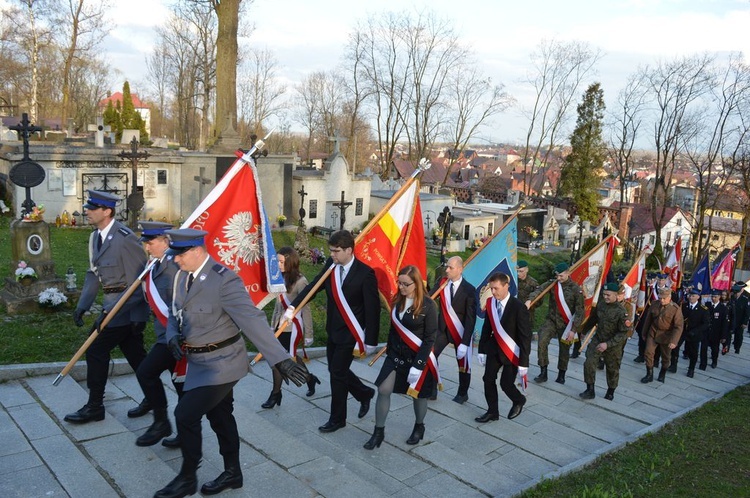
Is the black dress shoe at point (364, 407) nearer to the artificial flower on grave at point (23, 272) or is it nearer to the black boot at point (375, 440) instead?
the black boot at point (375, 440)

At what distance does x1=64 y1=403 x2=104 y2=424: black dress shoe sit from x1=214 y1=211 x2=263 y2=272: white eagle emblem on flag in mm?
1869

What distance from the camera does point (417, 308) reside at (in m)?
5.95

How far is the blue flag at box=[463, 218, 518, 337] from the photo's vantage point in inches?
357

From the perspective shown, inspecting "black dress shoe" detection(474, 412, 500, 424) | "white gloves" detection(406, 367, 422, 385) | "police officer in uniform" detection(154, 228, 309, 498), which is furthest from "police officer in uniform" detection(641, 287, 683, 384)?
"police officer in uniform" detection(154, 228, 309, 498)

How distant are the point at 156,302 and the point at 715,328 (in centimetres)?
1073

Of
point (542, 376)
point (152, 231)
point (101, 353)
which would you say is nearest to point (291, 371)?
point (152, 231)

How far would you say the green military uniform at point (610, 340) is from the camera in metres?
8.52

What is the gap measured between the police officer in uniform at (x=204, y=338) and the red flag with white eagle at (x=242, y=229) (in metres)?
1.74

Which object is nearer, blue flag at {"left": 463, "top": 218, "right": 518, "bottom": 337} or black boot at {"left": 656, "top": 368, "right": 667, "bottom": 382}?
blue flag at {"left": 463, "top": 218, "right": 518, "bottom": 337}

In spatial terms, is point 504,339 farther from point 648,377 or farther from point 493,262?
point 648,377

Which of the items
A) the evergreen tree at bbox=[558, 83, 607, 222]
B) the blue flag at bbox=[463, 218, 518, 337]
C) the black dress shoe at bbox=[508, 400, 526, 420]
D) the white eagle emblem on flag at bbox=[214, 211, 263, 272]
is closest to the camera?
the white eagle emblem on flag at bbox=[214, 211, 263, 272]

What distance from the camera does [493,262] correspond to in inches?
360

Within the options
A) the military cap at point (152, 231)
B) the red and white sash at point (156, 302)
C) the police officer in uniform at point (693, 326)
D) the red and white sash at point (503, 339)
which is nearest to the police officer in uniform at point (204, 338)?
the red and white sash at point (156, 302)

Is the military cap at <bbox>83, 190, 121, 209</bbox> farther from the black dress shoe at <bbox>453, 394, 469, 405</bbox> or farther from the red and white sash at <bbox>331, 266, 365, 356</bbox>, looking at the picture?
the black dress shoe at <bbox>453, 394, 469, 405</bbox>
